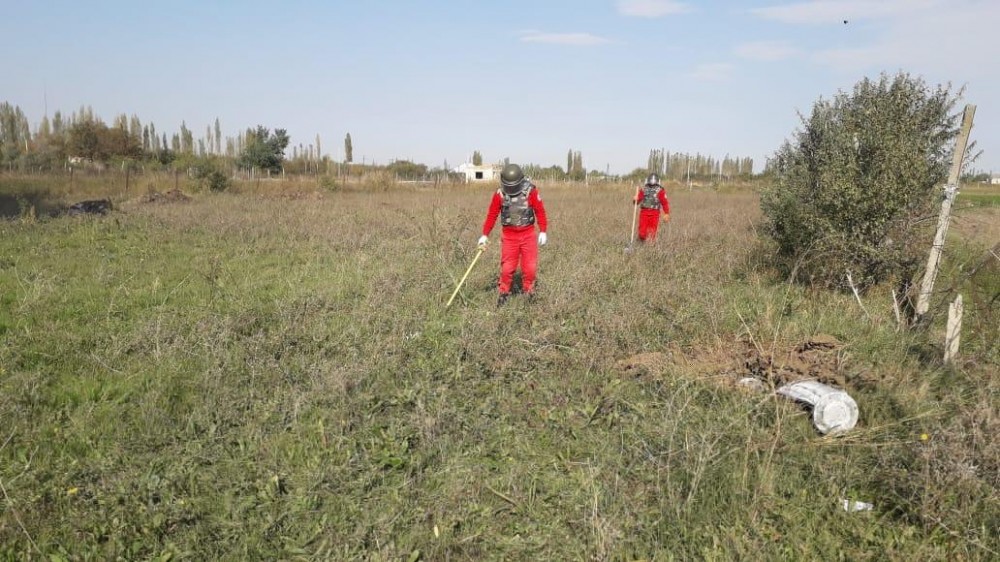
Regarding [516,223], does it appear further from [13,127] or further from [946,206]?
[13,127]

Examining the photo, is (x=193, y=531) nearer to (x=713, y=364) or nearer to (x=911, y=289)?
(x=713, y=364)

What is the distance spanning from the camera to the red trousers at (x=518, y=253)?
6.85 meters

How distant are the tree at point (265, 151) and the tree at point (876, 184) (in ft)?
114

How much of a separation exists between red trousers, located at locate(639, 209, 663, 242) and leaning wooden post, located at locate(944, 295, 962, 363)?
6538mm

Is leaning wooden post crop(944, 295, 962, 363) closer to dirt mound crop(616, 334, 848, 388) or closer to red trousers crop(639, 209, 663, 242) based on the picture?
dirt mound crop(616, 334, 848, 388)

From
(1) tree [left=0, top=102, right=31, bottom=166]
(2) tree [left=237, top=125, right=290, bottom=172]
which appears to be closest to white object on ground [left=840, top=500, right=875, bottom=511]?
(2) tree [left=237, top=125, right=290, bottom=172]

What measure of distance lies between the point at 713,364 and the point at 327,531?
3.09 m

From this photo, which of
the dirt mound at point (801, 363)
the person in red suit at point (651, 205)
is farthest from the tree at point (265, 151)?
the dirt mound at point (801, 363)

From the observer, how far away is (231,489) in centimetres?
312

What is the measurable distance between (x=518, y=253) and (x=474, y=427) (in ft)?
11.5

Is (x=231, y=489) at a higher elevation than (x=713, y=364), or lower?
lower

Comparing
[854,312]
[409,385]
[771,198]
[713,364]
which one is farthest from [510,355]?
[771,198]

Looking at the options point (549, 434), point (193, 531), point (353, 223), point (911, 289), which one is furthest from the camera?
point (353, 223)

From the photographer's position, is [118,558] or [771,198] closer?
[118,558]
